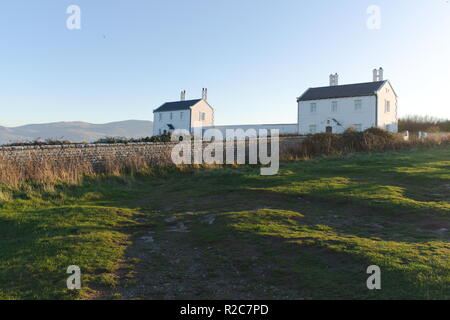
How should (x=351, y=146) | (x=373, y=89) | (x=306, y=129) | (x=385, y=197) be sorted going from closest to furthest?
(x=385, y=197) < (x=351, y=146) < (x=373, y=89) < (x=306, y=129)

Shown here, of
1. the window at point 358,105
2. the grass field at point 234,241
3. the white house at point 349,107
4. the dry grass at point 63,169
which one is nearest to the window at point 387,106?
the white house at point 349,107

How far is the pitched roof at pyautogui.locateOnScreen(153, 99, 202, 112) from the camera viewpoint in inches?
2146

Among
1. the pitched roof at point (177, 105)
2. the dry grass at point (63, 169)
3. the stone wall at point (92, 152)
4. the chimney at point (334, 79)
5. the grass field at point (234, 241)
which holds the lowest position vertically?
the grass field at point (234, 241)

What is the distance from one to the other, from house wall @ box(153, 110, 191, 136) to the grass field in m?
39.4

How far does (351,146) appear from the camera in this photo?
29.2m

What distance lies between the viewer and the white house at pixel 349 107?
40.9m

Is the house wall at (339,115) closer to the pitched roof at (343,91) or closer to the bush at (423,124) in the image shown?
the pitched roof at (343,91)

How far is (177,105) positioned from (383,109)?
1102 inches

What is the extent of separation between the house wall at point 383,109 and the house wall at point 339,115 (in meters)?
1.18

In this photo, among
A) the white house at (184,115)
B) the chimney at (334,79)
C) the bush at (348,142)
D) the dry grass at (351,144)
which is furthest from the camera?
the white house at (184,115)

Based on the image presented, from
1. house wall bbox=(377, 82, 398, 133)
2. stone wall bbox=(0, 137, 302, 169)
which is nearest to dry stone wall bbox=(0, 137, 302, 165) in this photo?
stone wall bbox=(0, 137, 302, 169)

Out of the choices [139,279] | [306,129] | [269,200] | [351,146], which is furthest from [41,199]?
[306,129]

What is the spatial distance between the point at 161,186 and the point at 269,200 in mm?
6218
